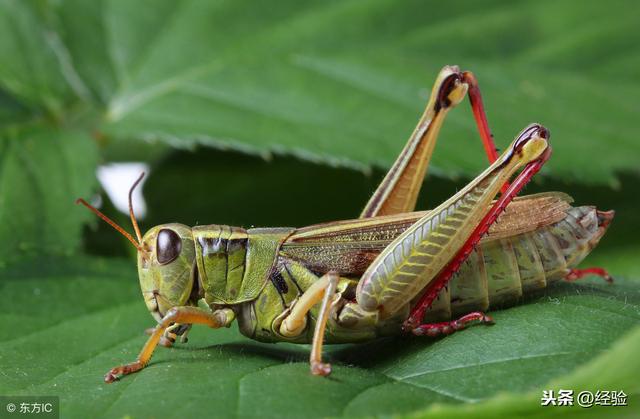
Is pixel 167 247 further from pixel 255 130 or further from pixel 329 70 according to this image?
pixel 329 70

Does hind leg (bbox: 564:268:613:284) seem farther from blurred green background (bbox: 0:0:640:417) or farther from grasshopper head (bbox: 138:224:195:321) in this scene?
grasshopper head (bbox: 138:224:195:321)

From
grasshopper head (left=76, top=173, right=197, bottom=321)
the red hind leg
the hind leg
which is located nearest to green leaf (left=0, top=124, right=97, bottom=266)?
grasshopper head (left=76, top=173, right=197, bottom=321)

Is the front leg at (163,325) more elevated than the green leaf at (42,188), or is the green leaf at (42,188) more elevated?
the green leaf at (42,188)

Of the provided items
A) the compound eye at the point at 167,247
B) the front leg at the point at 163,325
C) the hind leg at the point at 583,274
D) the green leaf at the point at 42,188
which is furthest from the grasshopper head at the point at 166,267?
the hind leg at the point at 583,274

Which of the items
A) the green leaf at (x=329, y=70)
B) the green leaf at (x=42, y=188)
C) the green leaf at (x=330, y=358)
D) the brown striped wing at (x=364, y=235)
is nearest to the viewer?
the green leaf at (x=330, y=358)

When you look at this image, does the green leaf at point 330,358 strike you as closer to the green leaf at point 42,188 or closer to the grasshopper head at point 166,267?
the grasshopper head at point 166,267

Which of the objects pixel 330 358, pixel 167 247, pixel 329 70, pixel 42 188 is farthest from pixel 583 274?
pixel 42 188

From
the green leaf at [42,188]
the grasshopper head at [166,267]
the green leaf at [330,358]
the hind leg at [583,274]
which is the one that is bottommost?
the green leaf at [330,358]

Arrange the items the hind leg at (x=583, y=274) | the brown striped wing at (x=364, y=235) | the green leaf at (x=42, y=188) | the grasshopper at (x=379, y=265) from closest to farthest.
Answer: the grasshopper at (x=379, y=265)
the brown striped wing at (x=364, y=235)
the hind leg at (x=583, y=274)
the green leaf at (x=42, y=188)
